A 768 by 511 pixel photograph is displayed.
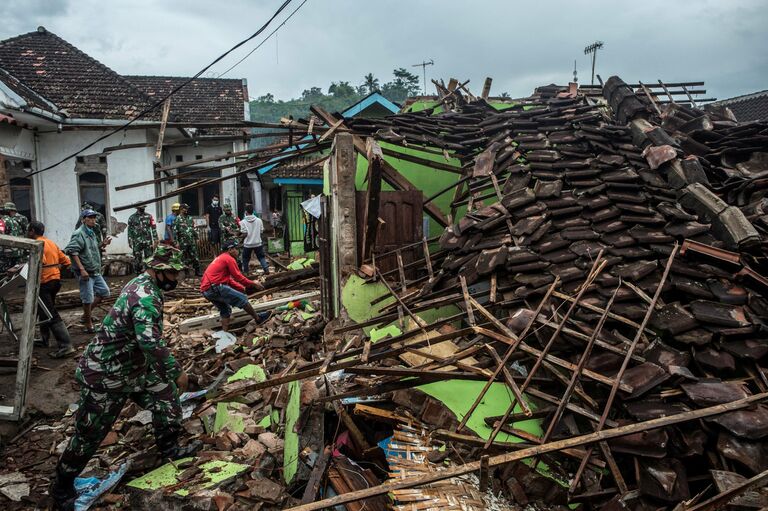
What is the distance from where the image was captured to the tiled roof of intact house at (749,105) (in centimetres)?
2180

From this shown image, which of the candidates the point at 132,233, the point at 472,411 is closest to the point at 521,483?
the point at 472,411

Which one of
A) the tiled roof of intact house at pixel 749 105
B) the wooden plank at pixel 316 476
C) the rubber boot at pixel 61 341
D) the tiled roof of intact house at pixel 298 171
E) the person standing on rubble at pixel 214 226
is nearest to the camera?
the wooden plank at pixel 316 476

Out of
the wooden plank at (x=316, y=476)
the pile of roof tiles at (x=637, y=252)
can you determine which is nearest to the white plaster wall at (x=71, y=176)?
the pile of roof tiles at (x=637, y=252)

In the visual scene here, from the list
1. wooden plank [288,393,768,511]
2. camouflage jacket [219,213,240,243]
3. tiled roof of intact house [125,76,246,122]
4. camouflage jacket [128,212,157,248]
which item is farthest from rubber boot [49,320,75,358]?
tiled roof of intact house [125,76,246,122]

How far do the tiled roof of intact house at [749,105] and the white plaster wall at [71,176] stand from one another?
82.7 feet

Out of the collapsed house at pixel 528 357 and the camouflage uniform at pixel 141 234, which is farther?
the camouflage uniform at pixel 141 234

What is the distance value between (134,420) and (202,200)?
1430 centimetres

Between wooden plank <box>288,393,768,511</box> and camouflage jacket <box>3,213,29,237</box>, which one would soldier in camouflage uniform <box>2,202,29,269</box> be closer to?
camouflage jacket <box>3,213,29,237</box>

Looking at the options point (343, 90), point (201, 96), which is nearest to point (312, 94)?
point (343, 90)

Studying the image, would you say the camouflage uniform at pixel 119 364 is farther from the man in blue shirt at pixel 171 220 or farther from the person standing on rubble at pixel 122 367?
the man in blue shirt at pixel 171 220

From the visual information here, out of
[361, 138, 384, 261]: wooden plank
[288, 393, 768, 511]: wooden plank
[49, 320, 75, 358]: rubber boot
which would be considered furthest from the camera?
[49, 320, 75, 358]: rubber boot

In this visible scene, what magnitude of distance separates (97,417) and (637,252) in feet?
18.8

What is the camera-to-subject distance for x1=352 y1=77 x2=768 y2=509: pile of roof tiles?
11.6 ft

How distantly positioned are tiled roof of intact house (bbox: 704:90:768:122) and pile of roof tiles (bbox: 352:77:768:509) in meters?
18.0
